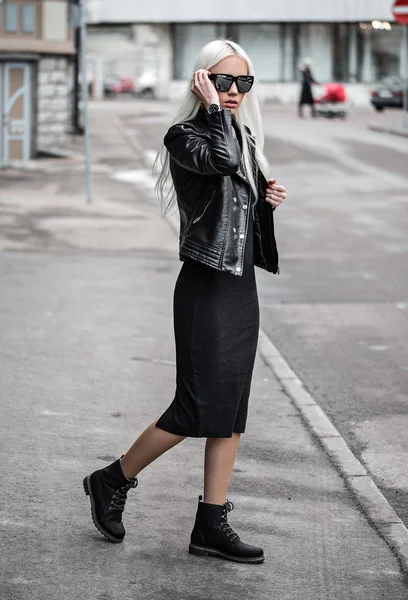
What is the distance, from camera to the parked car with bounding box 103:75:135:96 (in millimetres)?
65312

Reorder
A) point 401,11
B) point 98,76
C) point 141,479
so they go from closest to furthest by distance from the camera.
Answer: point 141,479, point 401,11, point 98,76

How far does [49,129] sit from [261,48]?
34.9 metres

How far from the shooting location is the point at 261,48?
199 feet

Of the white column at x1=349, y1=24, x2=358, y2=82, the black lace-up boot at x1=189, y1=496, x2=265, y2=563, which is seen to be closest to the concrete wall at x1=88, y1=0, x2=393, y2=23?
the white column at x1=349, y1=24, x2=358, y2=82

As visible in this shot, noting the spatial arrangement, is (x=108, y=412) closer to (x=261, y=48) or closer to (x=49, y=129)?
(x=49, y=129)

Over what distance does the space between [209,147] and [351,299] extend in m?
6.92

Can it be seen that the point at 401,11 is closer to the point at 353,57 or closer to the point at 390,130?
the point at 390,130

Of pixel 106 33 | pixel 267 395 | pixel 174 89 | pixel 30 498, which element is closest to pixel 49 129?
pixel 267 395

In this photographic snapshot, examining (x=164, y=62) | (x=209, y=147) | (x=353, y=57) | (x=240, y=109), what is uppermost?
(x=353, y=57)

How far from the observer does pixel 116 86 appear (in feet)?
214

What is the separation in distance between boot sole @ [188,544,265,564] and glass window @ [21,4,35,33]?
2248 cm

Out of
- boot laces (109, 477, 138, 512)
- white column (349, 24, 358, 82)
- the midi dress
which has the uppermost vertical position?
white column (349, 24, 358, 82)

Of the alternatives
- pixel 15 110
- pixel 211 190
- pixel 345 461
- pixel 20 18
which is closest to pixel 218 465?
pixel 211 190

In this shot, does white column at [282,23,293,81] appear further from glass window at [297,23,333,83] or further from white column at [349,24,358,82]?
white column at [349,24,358,82]
